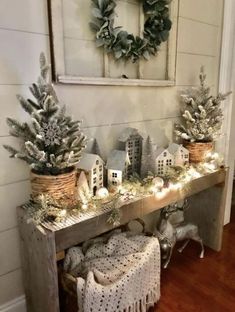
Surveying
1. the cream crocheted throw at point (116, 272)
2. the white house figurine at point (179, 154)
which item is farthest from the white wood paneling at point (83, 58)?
the cream crocheted throw at point (116, 272)

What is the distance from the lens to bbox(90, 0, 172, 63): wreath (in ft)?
4.66

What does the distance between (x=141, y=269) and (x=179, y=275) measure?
629 millimetres

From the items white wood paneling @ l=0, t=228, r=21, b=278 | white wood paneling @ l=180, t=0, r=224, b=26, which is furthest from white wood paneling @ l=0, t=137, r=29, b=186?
white wood paneling @ l=180, t=0, r=224, b=26

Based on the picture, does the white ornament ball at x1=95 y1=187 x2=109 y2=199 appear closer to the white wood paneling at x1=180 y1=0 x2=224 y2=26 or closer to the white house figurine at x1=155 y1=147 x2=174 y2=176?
the white house figurine at x1=155 y1=147 x2=174 y2=176

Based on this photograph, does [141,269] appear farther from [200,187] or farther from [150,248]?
[200,187]

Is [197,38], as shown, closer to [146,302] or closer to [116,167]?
[116,167]

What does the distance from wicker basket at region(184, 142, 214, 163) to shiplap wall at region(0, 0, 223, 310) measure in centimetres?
19

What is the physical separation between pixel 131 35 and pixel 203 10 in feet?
2.45

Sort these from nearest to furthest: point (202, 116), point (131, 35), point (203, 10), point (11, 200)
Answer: point (11, 200) < point (131, 35) < point (202, 116) < point (203, 10)

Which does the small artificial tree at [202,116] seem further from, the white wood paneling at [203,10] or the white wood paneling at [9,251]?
the white wood paneling at [9,251]

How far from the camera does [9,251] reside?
4.55ft

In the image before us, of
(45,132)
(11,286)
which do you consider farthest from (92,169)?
(11,286)

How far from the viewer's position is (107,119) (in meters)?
1.61

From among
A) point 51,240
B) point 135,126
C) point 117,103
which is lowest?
point 51,240
